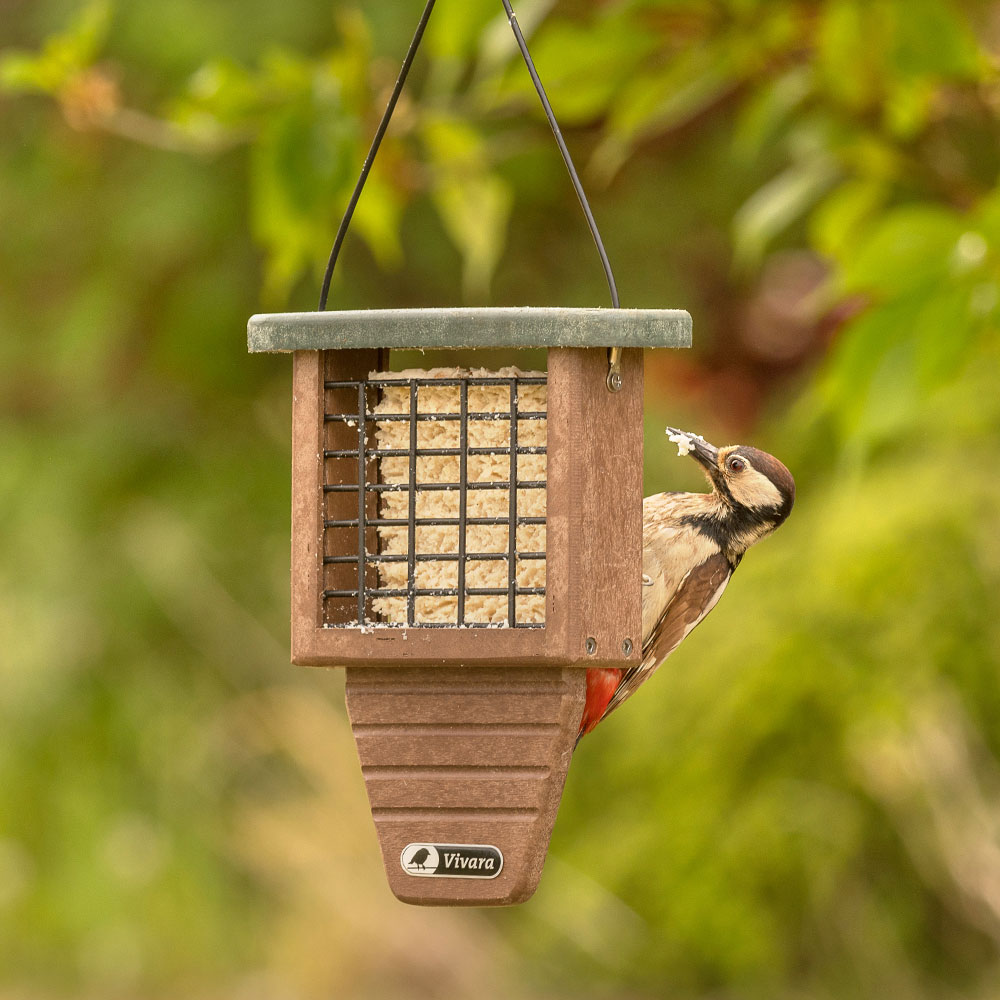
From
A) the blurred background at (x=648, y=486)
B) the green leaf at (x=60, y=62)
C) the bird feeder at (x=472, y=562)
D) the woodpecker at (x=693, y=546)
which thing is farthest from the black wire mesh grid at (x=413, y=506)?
the green leaf at (x=60, y=62)

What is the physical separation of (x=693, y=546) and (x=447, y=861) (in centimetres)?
82

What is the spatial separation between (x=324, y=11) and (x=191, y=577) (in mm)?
2841

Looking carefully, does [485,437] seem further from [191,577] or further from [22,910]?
[22,910]

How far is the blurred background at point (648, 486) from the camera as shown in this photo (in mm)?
A: 3745

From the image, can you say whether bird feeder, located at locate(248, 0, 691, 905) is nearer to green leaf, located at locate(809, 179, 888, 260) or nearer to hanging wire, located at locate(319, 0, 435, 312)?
hanging wire, located at locate(319, 0, 435, 312)

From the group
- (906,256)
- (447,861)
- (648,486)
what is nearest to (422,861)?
(447,861)

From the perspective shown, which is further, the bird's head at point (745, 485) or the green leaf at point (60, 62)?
the green leaf at point (60, 62)

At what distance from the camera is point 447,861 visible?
2262 mm

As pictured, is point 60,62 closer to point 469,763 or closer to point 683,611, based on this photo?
point 683,611

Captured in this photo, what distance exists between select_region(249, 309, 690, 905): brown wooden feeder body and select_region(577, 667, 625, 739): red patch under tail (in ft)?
0.61

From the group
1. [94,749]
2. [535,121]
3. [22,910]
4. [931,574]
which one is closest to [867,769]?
[931,574]

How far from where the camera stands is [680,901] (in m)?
6.40

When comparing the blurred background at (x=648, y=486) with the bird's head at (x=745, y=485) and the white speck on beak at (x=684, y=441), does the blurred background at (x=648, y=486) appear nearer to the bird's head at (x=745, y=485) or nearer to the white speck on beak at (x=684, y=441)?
the bird's head at (x=745, y=485)

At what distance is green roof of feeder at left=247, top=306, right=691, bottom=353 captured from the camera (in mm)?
2072
